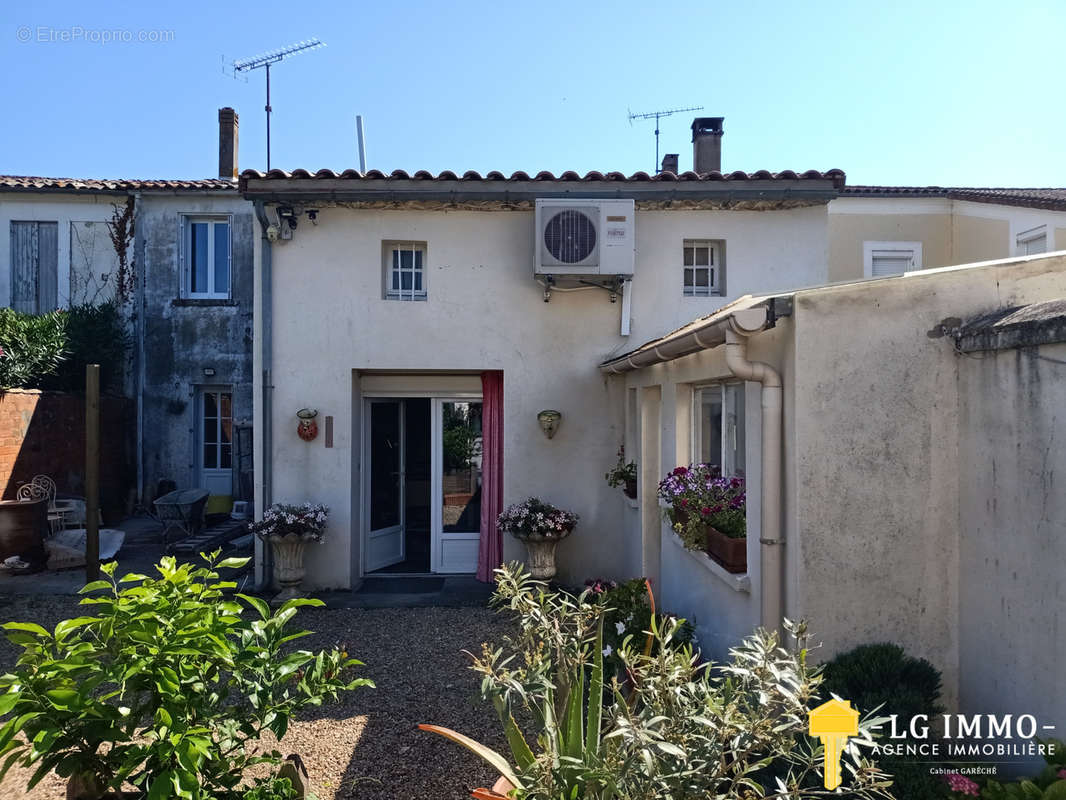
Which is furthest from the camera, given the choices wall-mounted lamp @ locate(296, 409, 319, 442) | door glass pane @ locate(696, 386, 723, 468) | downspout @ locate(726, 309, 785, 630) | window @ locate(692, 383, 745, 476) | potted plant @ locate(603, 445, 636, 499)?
wall-mounted lamp @ locate(296, 409, 319, 442)

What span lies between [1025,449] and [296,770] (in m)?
3.62

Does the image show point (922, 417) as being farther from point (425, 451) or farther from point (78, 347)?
point (78, 347)

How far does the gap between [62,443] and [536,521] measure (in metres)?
8.09

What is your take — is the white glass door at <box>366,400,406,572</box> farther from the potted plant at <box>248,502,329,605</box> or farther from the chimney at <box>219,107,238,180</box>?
the chimney at <box>219,107,238,180</box>

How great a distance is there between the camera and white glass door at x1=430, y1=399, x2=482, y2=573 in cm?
899

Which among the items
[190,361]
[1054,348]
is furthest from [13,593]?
[1054,348]

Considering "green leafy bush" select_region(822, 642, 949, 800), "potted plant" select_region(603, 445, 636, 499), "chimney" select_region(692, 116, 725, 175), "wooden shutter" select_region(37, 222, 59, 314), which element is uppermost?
"chimney" select_region(692, 116, 725, 175)

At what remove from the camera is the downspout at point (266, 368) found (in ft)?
26.3

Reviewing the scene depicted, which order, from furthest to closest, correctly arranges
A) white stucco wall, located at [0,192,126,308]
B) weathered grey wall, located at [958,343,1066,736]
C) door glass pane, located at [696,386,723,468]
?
white stucco wall, located at [0,192,126,308] → door glass pane, located at [696,386,723,468] → weathered grey wall, located at [958,343,1066,736]

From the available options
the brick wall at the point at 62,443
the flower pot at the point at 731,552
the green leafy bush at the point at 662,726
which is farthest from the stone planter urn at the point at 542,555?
the brick wall at the point at 62,443

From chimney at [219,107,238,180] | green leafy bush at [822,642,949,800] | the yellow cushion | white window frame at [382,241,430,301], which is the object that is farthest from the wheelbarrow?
green leafy bush at [822,642,949,800]

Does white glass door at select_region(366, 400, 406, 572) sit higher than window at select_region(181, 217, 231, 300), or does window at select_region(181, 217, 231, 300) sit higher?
window at select_region(181, 217, 231, 300)

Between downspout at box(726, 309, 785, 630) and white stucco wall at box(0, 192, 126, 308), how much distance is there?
13048mm

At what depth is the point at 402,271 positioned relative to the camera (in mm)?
8383
